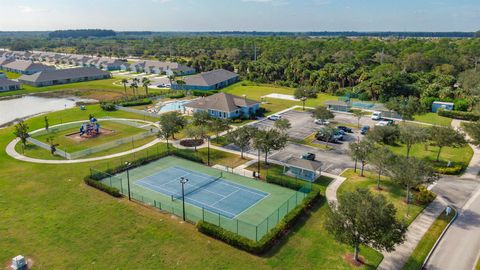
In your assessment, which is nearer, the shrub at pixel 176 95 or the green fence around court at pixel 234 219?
the green fence around court at pixel 234 219

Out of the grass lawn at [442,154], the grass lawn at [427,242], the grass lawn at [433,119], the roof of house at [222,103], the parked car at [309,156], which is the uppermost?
the roof of house at [222,103]

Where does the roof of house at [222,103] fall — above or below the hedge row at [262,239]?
above

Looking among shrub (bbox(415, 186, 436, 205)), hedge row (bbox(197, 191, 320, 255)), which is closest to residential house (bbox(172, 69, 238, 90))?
hedge row (bbox(197, 191, 320, 255))

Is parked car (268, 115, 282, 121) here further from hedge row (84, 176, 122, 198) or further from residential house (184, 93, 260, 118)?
hedge row (84, 176, 122, 198)

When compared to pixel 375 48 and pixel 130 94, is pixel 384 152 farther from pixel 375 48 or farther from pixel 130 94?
pixel 375 48

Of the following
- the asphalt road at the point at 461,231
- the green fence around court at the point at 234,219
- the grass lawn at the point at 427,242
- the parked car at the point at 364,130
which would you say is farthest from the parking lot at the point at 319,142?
the grass lawn at the point at 427,242

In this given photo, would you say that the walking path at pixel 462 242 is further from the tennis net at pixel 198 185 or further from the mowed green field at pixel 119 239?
the tennis net at pixel 198 185

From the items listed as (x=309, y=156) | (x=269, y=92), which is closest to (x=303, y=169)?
(x=309, y=156)
